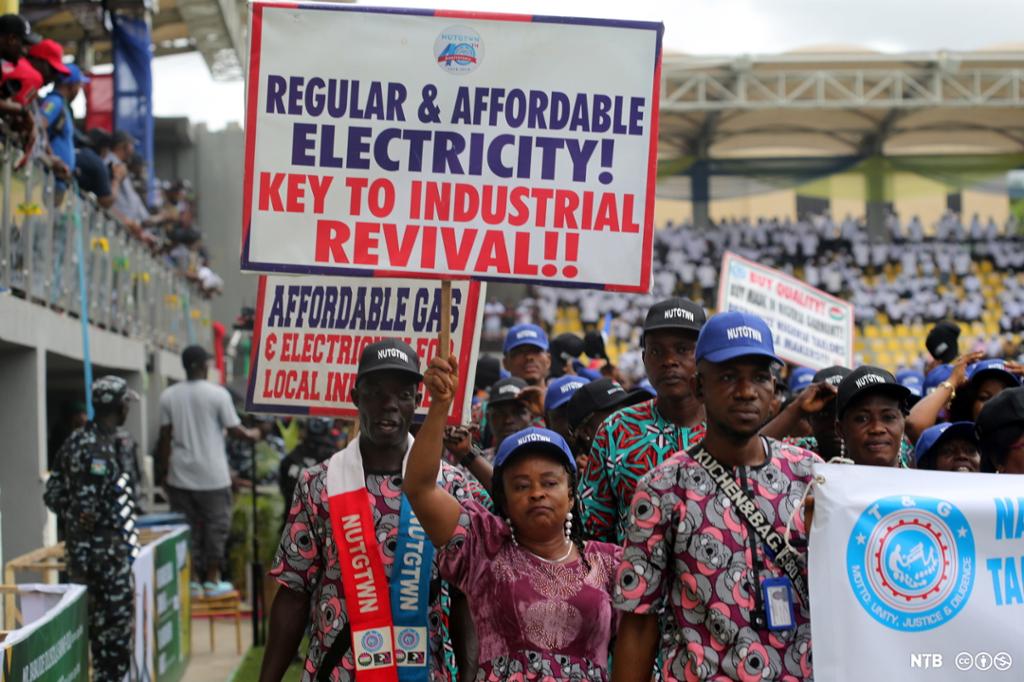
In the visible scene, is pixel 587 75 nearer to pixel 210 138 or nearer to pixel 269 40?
pixel 269 40

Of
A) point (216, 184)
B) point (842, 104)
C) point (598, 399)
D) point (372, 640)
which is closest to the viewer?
point (372, 640)

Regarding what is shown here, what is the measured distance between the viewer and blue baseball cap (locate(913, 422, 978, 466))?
5391 millimetres

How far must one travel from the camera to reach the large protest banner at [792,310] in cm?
1022

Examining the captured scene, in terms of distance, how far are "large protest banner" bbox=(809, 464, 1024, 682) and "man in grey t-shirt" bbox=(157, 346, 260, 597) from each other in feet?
30.9

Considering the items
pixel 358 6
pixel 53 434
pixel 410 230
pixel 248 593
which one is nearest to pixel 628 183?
pixel 410 230

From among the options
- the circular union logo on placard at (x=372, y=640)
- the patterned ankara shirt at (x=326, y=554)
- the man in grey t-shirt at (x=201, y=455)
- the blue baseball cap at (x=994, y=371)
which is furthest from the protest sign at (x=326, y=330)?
the man in grey t-shirt at (x=201, y=455)

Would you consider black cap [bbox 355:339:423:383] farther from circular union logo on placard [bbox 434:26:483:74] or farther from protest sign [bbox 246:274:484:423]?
protest sign [bbox 246:274:484:423]

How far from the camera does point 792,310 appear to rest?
10391 millimetres

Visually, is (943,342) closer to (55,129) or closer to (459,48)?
(459,48)

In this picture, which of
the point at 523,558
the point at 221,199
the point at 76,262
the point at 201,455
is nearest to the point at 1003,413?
the point at 523,558

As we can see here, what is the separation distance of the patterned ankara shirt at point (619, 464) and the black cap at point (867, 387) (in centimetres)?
60

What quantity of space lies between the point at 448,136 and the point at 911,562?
87.5 inches

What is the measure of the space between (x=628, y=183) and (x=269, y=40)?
1.32 metres

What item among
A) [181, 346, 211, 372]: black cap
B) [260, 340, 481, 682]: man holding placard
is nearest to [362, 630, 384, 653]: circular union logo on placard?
[260, 340, 481, 682]: man holding placard
